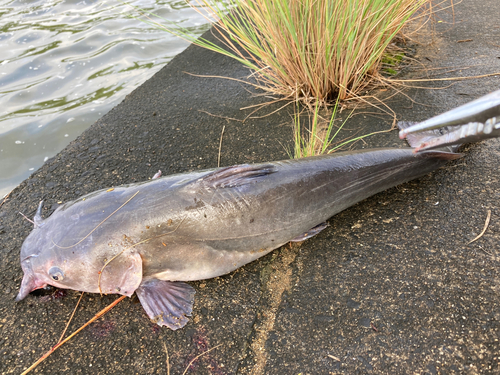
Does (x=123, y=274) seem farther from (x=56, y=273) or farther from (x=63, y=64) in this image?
(x=63, y=64)

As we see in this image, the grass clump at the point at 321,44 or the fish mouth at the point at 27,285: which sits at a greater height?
the grass clump at the point at 321,44

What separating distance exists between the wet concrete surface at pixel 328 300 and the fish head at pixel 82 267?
0.12 meters

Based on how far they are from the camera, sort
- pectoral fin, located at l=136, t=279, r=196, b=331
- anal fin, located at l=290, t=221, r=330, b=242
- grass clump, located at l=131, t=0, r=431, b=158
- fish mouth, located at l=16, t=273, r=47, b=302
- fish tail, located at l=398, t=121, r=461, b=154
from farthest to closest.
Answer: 1. grass clump, located at l=131, t=0, r=431, b=158
2. fish tail, located at l=398, t=121, r=461, b=154
3. anal fin, located at l=290, t=221, r=330, b=242
4. fish mouth, located at l=16, t=273, r=47, b=302
5. pectoral fin, located at l=136, t=279, r=196, b=331

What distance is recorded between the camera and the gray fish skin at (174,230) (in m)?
1.98

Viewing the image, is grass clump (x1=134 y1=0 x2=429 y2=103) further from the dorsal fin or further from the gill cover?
the gill cover

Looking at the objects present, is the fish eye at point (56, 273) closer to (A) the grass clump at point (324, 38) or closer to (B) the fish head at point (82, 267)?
(B) the fish head at point (82, 267)

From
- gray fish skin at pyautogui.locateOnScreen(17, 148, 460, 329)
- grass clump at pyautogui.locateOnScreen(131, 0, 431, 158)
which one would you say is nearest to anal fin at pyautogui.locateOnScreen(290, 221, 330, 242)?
gray fish skin at pyautogui.locateOnScreen(17, 148, 460, 329)

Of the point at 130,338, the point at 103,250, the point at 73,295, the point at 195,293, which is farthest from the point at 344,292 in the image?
the point at 73,295

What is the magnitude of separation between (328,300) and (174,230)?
38.9 inches

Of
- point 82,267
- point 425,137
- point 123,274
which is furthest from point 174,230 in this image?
point 425,137

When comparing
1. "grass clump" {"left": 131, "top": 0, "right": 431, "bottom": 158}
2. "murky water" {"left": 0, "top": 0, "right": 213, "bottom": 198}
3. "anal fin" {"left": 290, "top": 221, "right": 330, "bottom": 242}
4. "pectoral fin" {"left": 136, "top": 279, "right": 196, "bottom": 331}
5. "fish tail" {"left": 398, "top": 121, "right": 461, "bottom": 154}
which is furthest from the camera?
"murky water" {"left": 0, "top": 0, "right": 213, "bottom": 198}

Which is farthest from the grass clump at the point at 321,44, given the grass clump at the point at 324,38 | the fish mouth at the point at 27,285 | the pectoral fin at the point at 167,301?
the fish mouth at the point at 27,285

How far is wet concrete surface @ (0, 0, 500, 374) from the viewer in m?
1.74

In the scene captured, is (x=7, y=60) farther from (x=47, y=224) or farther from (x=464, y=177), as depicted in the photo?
(x=464, y=177)
